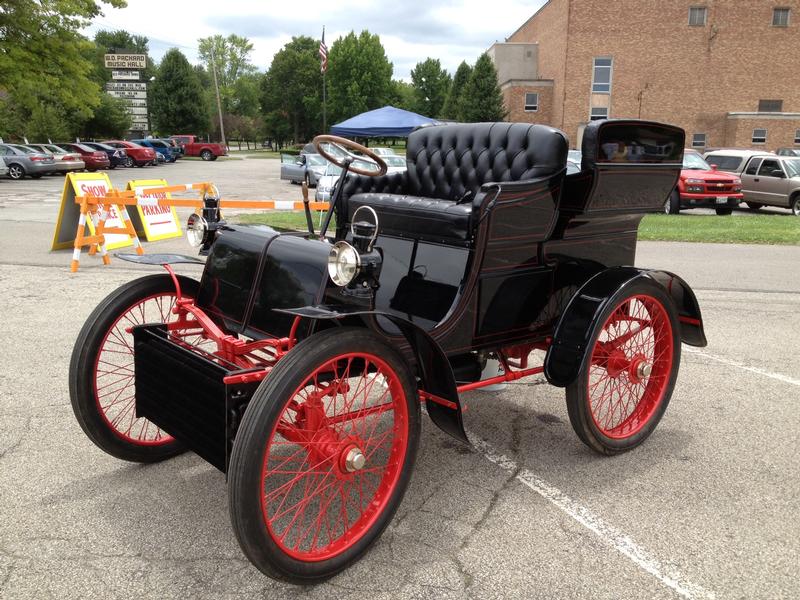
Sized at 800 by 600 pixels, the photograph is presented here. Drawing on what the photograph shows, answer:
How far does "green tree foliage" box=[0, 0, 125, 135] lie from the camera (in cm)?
2319

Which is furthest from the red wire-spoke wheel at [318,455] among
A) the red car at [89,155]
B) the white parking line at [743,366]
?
the red car at [89,155]

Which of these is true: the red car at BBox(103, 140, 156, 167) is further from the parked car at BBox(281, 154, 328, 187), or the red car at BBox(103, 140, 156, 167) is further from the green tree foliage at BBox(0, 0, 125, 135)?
the parked car at BBox(281, 154, 328, 187)

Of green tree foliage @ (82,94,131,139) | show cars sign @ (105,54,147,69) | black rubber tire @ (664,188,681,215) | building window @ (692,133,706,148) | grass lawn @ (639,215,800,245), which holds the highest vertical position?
show cars sign @ (105,54,147,69)

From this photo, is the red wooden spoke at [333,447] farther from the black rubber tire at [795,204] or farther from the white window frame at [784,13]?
the white window frame at [784,13]

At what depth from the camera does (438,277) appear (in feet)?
10.3

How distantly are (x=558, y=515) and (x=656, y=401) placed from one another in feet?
3.65

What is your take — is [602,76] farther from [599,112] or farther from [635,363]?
[635,363]

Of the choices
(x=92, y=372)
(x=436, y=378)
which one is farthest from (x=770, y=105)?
(x=92, y=372)

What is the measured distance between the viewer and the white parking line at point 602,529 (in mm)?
2381

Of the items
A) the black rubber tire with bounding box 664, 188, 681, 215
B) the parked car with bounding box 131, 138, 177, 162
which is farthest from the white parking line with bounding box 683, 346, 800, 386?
the parked car with bounding box 131, 138, 177, 162

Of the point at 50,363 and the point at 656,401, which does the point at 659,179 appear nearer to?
the point at 656,401

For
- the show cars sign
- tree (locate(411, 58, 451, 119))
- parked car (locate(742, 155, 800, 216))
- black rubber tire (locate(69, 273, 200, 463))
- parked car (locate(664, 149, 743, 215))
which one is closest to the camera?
black rubber tire (locate(69, 273, 200, 463))

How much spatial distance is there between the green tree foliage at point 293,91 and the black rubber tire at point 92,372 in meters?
67.3

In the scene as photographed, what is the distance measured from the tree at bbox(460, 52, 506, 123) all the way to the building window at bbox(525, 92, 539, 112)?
5.63ft
